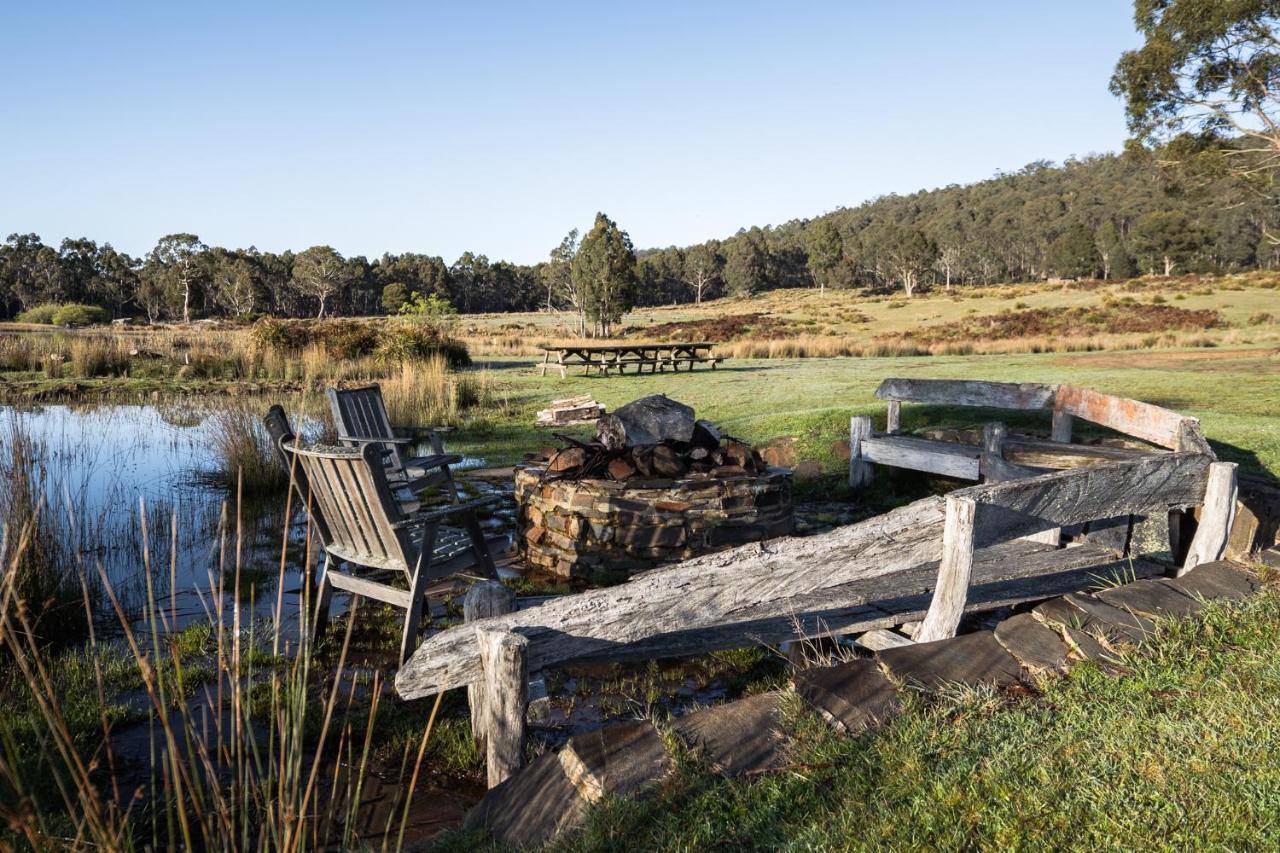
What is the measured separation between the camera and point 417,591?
11.8 ft

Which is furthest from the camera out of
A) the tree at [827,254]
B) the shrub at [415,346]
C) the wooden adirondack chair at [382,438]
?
the tree at [827,254]

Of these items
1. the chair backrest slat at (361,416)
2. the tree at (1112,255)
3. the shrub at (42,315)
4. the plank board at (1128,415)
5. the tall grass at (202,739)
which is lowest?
the tall grass at (202,739)

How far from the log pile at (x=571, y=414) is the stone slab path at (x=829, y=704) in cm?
845

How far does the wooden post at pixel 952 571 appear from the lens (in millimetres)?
2646

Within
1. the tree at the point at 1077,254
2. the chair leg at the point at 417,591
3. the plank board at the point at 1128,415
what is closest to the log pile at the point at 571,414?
the plank board at the point at 1128,415

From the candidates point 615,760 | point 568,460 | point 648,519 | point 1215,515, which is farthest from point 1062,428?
point 615,760

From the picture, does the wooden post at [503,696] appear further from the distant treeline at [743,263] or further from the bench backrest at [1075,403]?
the distant treeline at [743,263]

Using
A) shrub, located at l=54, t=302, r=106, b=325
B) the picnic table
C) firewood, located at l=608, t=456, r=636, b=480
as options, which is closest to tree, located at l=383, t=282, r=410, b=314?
shrub, located at l=54, t=302, r=106, b=325

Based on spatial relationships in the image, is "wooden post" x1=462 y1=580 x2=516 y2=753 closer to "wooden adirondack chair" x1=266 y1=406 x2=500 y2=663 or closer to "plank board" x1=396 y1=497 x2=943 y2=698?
"plank board" x1=396 y1=497 x2=943 y2=698

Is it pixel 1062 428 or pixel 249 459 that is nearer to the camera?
pixel 1062 428

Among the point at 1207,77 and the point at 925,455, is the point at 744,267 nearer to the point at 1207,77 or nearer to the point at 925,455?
the point at 1207,77

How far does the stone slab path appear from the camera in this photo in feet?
7.39

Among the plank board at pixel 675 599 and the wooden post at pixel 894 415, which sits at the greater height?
the wooden post at pixel 894 415

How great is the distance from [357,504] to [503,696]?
155 cm
